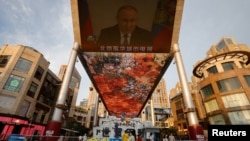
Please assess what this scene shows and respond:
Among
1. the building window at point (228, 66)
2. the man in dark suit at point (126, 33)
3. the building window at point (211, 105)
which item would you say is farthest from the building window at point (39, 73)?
the building window at point (228, 66)

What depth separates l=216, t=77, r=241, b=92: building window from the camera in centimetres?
2797

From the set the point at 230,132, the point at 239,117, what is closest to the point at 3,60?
the point at 230,132

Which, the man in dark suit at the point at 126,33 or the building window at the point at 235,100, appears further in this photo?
the building window at the point at 235,100

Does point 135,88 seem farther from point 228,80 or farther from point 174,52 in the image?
point 228,80

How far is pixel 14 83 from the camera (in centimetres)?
2681

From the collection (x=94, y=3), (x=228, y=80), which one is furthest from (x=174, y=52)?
(x=228, y=80)

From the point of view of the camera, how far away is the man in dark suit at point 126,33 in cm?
1369

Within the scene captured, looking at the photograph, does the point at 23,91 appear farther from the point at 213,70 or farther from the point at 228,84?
the point at 228,84

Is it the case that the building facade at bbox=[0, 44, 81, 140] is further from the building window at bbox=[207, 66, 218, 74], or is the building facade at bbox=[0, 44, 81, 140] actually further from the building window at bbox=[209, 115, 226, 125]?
the building window at bbox=[207, 66, 218, 74]

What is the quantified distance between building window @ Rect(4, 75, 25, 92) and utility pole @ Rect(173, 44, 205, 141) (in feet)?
83.7

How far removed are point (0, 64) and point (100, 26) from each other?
2314cm

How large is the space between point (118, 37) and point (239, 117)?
77.7ft

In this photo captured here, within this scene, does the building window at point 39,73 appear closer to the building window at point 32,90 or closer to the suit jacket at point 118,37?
the building window at point 32,90

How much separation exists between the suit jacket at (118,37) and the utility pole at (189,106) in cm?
258
